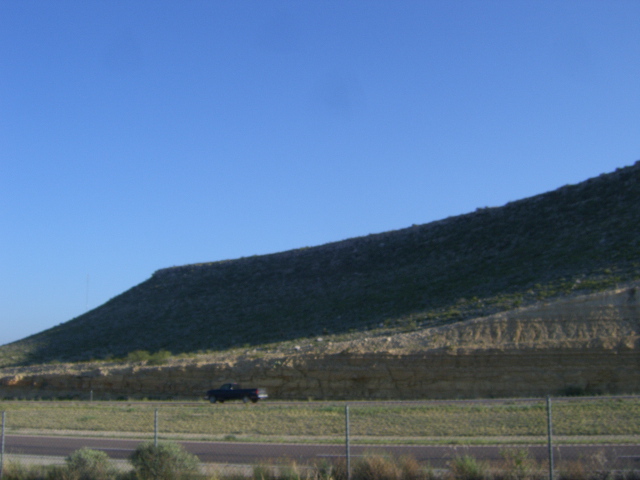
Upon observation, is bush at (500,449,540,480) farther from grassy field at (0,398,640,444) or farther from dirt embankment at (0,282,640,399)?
dirt embankment at (0,282,640,399)

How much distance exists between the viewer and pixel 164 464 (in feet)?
37.9

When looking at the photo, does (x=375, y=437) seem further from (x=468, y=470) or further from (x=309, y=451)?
(x=468, y=470)

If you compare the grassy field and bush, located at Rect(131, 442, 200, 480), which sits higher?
bush, located at Rect(131, 442, 200, 480)

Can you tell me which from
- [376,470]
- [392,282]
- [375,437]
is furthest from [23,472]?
[392,282]

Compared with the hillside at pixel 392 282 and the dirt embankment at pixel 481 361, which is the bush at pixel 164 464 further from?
the hillside at pixel 392 282

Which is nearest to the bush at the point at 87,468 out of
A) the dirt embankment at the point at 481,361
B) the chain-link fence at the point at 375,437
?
the chain-link fence at the point at 375,437

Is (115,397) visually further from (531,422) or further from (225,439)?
(531,422)

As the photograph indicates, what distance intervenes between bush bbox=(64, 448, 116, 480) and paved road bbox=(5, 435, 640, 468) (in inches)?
104

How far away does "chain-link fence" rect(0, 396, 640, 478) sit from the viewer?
37.6 feet

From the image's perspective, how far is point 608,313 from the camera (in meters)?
29.2

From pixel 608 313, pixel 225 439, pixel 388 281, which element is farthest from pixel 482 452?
pixel 388 281

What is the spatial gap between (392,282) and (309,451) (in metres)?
38.1

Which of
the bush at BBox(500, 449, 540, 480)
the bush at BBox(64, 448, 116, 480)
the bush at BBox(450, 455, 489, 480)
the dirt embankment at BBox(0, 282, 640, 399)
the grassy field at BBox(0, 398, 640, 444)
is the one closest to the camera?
the bush at BBox(500, 449, 540, 480)

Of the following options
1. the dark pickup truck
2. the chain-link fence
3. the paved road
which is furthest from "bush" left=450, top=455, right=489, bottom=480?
the dark pickup truck
